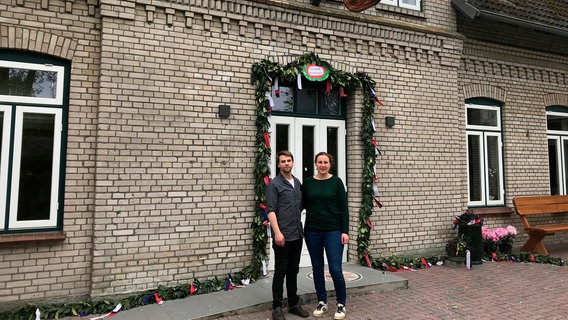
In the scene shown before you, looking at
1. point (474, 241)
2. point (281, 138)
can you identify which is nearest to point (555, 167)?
point (474, 241)

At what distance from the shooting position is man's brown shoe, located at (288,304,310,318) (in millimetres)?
4270

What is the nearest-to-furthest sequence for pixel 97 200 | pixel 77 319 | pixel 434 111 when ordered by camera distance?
pixel 77 319
pixel 97 200
pixel 434 111

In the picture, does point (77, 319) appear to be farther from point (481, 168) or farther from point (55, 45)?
point (481, 168)

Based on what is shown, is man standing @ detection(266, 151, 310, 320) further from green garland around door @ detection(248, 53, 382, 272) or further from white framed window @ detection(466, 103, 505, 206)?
white framed window @ detection(466, 103, 505, 206)

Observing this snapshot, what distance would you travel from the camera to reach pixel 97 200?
4.71 m

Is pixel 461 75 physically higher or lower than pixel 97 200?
higher

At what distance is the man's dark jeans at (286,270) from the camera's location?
4.17m

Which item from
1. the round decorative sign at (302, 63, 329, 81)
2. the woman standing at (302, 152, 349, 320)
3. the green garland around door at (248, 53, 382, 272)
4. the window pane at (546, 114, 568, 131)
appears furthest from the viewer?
the window pane at (546, 114, 568, 131)

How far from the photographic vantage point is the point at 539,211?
25.3 feet

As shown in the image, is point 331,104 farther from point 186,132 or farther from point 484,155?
point 484,155

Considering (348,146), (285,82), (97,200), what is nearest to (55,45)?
(97,200)

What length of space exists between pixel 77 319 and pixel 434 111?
6.34 m

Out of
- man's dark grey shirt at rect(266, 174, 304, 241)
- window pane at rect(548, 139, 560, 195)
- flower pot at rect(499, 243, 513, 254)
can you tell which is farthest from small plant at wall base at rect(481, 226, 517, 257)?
man's dark grey shirt at rect(266, 174, 304, 241)

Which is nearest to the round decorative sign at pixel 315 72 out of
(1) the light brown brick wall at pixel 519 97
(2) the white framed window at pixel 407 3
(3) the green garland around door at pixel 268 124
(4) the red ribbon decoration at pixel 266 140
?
(3) the green garland around door at pixel 268 124
